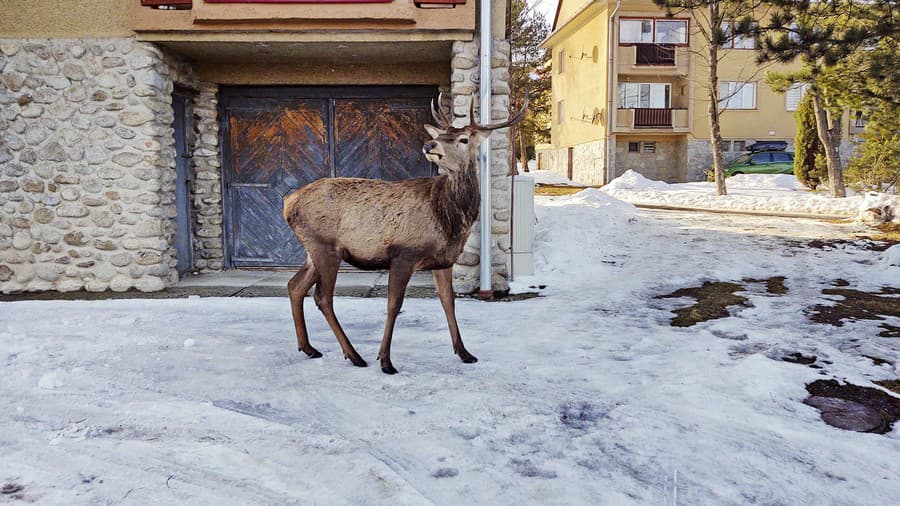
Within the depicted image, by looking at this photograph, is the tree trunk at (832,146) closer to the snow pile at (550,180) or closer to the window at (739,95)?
the snow pile at (550,180)

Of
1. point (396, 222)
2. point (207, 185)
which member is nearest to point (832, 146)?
point (207, 185)

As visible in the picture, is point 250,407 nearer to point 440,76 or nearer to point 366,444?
point 366,444

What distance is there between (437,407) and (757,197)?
16210 mm

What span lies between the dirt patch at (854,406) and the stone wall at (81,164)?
7.04 m

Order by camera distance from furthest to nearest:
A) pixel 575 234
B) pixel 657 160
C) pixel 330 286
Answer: pixel 657 160 → pixel 575 234 → pixel 330 286

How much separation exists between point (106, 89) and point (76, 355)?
13.1 feet

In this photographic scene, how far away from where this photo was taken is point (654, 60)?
84.8ft

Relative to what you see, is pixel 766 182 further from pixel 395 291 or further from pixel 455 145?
pixel 395 291

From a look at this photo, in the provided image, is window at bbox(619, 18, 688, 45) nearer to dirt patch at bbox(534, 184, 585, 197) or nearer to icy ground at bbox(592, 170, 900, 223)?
icy ground at bbox(592, 170, 900, 223)

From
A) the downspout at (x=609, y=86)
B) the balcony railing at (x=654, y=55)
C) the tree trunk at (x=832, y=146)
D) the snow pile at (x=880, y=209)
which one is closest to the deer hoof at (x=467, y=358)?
the snow pile at (x=880, y=209)

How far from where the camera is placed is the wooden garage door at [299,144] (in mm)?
9359

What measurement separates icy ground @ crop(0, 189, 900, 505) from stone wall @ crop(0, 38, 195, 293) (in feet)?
2.97

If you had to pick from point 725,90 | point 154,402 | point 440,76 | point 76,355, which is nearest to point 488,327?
point 154,402

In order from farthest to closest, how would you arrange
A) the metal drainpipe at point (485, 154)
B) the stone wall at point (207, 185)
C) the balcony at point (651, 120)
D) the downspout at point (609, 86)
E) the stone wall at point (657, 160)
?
the stone wall at point (657, 160), the balcony at point (651, 120), the downspout at point (609, 86), the stone wall at point (207, 185), the metal drainpipe at point (485, 154)
